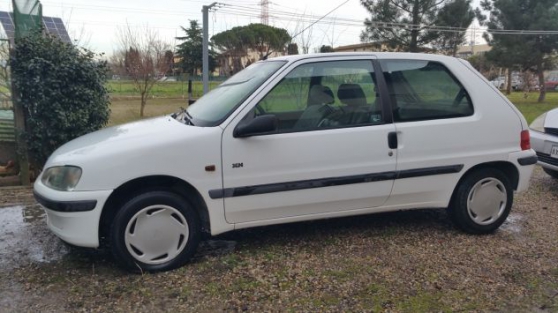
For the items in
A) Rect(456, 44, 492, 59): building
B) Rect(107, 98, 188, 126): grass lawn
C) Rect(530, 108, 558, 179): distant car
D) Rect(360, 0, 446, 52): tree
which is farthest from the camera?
Rect(456, 44, 492, 59): building

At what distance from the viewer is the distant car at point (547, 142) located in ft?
18.0

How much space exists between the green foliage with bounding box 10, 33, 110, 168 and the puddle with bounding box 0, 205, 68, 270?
1.16 m

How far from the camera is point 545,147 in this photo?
5594mm

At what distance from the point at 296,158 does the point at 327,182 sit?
13.6 inches

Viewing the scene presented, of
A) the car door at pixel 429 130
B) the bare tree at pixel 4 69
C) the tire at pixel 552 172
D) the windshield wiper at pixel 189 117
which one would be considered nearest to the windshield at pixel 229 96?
the windshield wiper at pixel 189 117

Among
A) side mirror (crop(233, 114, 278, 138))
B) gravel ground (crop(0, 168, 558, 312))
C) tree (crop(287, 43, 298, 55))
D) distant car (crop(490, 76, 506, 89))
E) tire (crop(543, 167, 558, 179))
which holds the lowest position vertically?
gravel ground (crop(0, 168, 558, 312))

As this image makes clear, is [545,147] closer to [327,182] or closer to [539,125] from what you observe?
[539,125]

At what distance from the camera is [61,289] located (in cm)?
311

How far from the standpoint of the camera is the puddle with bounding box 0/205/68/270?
364cm

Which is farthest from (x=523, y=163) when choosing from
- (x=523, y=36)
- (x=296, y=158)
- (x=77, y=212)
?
(x=523, y=36)

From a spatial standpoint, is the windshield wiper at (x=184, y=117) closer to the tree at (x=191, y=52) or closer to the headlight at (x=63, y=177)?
the headlight at (x=63, y=177)

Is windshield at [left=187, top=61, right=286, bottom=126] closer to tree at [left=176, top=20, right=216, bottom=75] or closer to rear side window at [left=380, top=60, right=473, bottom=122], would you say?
rear side window at [left=380, top=60, right=473, bottom=122]

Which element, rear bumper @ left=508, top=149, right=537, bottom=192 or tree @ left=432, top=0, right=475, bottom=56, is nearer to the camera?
rear bumper @ left=508, top=149, right=537, bottom=192

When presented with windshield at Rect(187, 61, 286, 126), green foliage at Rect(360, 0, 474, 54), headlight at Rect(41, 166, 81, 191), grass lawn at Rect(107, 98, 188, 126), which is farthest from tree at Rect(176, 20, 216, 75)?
headlight at Rect(41, 166, 81, 191)
